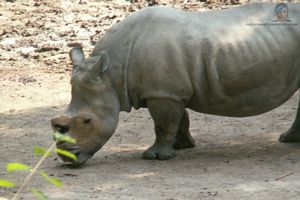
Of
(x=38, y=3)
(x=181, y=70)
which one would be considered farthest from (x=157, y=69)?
(x=38, y=3)

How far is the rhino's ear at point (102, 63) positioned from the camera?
6.73 m

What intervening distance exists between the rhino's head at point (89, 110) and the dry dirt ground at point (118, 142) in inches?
8.5

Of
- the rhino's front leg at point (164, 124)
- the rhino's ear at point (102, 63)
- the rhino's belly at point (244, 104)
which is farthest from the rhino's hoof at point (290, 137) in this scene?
the rhino's ear at point (102, 63)

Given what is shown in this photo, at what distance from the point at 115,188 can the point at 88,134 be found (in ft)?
2.56

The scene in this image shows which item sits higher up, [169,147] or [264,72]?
[264,72]

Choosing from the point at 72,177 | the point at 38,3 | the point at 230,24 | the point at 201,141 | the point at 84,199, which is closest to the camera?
the point at 84,199

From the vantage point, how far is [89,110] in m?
6.77

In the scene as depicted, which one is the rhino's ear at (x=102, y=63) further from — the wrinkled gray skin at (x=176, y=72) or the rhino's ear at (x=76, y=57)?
the rhino's ear at (x=76, y=57)

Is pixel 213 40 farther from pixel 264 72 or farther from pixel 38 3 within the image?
pixel 38 3

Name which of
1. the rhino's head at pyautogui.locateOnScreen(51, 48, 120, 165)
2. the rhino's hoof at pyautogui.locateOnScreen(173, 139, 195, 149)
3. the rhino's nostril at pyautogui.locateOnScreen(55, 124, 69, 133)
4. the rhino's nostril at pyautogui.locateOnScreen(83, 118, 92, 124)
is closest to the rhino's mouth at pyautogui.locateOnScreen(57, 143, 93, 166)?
the rhino's head at pyautogui.locateOnScreen(51, 48, 120, 165)

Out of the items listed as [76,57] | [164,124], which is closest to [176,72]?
[164,124]

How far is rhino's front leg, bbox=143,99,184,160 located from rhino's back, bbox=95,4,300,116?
8cm

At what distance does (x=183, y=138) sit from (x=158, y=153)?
51 cm

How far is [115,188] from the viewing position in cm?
616
